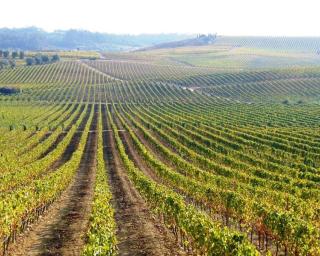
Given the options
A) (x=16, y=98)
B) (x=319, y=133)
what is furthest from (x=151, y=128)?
(x=16, y=98)

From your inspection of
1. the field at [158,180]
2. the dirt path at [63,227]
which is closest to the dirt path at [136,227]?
the field at [158,180]

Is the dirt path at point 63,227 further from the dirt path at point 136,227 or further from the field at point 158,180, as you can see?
the dirt path at point 136,227

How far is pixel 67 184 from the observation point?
43.3 m

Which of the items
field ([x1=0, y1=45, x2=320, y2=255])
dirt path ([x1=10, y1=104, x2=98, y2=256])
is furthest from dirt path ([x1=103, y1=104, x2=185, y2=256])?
dirt path ([x1=10, y1=104, x2=98, y2=256])

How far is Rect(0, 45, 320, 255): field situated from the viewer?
2408 cm

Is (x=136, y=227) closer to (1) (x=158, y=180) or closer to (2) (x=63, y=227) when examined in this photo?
(2) (x=63, y=227)

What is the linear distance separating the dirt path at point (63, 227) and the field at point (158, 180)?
0.25 ft

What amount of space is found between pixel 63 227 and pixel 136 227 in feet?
14.7

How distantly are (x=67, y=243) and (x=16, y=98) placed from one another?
128m

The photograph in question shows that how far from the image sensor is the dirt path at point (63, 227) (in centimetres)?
2519

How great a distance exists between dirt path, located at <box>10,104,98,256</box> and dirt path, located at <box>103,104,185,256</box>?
2225mm

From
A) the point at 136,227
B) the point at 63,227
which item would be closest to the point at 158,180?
the point at 136,227

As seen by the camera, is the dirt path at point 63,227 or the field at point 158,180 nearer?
the field at point 158,180

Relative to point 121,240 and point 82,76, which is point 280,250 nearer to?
point 121,240
